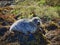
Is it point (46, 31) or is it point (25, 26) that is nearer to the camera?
point (25, 26)

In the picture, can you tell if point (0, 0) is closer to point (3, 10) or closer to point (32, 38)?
point (3, 10)

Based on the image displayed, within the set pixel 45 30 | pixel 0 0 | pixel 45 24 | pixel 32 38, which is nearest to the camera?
pixel 32 38

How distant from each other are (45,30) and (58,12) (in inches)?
135

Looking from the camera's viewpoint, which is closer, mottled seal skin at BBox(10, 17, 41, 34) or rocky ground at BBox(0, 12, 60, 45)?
rocky ground at BBox(0, 12, 60, 45)

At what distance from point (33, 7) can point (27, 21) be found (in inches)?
174

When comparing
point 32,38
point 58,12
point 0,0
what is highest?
point 0,0

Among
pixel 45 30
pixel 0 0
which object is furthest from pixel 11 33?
pixel 0 0

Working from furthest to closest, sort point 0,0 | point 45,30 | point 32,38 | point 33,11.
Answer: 1. point 0,0
2. point 33,11
3. point 45,30
4. point 32,38

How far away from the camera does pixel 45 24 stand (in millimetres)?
11883

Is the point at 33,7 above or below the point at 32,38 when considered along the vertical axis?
above

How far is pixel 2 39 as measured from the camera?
978cm

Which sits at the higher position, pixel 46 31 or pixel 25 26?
pixel 46 31

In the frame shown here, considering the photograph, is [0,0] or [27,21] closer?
[27,21]

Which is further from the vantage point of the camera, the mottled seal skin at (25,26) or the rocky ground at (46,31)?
the mottled seal skin at (25,26)
